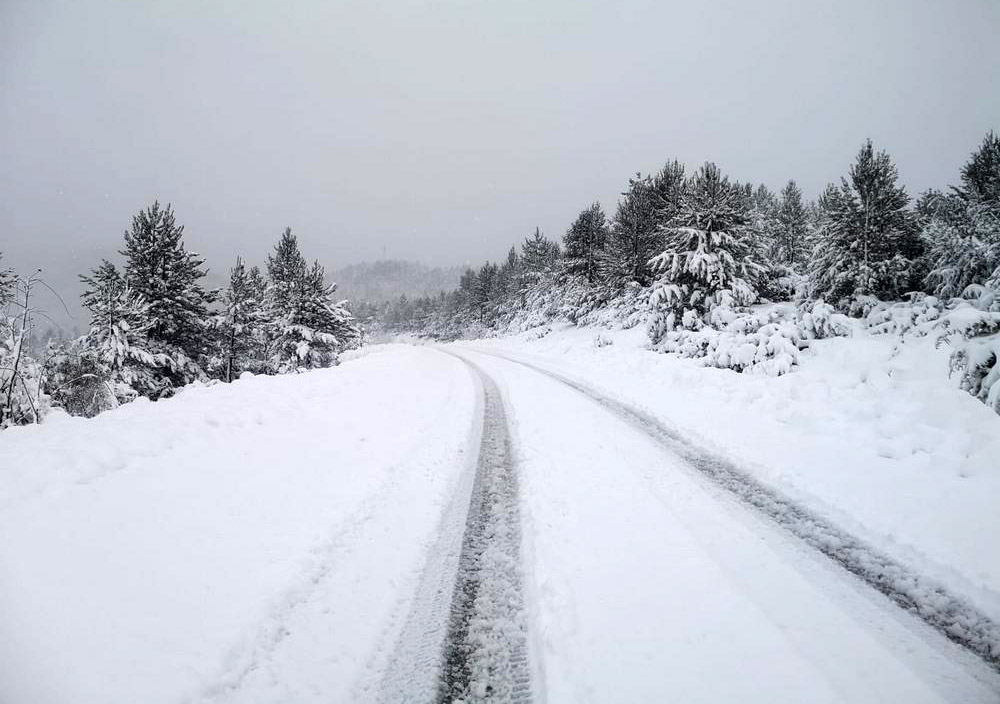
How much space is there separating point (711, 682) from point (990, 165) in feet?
106

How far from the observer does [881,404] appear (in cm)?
698

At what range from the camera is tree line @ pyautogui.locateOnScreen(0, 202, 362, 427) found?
793 cm

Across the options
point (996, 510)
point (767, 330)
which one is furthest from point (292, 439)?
point (767, 330)

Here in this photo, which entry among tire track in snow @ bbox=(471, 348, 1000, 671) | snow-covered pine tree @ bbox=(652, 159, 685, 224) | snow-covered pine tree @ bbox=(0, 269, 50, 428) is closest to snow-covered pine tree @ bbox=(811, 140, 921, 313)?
snow-covered pine tree @ bbox=(652, 159, 685, 224)

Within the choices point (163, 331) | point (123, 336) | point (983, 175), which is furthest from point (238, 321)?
point (983, 175)

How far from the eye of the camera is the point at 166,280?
20594mm

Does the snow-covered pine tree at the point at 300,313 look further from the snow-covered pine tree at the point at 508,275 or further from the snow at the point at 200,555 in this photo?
the snow-covered pine tree at the point at 508,275

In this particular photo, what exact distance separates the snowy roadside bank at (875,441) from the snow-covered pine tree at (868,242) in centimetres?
1160

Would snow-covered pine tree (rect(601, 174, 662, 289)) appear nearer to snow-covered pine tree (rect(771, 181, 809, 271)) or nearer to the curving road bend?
snow-covered pine tree (rect(771, 181, 809, 271))

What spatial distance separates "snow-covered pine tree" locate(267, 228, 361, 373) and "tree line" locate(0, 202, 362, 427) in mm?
69

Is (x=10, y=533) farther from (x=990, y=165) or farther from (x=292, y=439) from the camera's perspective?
(x=990, y=165)

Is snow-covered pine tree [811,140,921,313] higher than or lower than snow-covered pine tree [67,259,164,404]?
higher

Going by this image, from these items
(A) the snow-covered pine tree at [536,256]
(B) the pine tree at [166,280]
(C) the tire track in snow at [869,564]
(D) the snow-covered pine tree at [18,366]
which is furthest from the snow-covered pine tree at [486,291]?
(C) the tire track in snow at [869,564]

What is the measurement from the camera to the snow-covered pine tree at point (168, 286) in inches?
782
